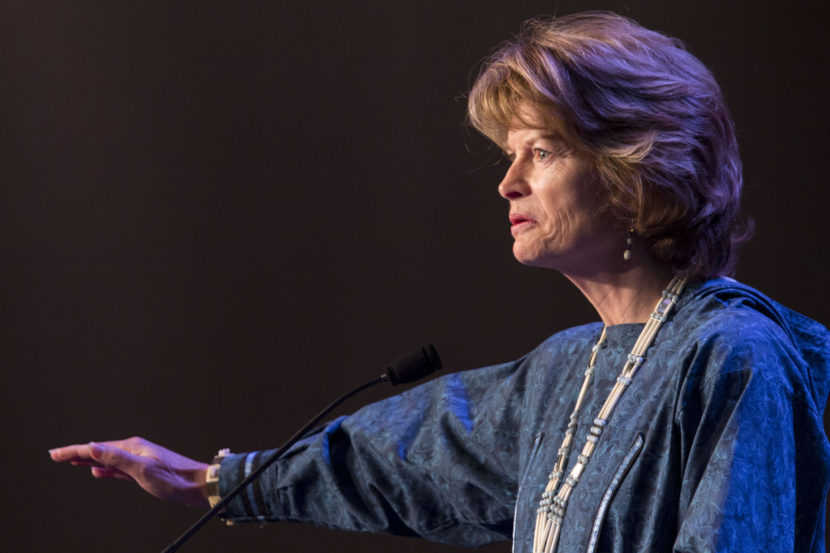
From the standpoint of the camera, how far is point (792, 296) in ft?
5.92

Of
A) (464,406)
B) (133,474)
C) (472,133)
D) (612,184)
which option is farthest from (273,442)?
(612,184)

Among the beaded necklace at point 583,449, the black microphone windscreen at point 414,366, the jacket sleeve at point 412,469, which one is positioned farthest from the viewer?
the jacket sleeve at point 412,469

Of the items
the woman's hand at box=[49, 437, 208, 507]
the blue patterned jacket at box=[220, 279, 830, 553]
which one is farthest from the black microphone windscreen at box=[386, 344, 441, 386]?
the woman's hand at box=[49, 437, 208, 507]

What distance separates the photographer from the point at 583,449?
125cm

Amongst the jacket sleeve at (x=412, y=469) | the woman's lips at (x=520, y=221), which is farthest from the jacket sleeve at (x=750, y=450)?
the jacket sleeve at (x=412, y=469)

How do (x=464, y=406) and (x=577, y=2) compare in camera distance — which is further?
(x=577, y=2)

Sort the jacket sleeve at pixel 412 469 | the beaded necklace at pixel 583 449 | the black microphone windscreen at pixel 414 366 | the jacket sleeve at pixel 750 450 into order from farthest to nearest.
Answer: the jacket sleeve at pixel 412 469
the black microphone windscreen at pixel 414 366
the beaded necklace at pixel 583 449
the jacket sleeve at pixel 750 450

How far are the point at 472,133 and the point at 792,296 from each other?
2.40ft

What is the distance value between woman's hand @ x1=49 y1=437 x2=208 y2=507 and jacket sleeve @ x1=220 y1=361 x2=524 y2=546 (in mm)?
64

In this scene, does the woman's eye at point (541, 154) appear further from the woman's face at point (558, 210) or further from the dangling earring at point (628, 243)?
the dangling earring at point (628, 243)

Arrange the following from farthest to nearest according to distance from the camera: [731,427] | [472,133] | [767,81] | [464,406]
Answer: [472,133], [767,81], [464,406], [731,427]

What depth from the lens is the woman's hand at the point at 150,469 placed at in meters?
1.58

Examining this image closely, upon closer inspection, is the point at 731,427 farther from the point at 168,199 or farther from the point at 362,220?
the point at 168,199

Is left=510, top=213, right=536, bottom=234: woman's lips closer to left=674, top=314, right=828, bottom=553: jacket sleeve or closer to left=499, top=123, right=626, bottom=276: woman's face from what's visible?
left=499, top=123, right=626, bottom=276: woman's face
